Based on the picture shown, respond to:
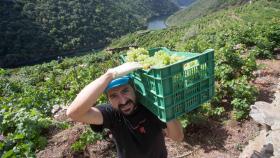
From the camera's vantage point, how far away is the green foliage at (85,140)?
5559 mm

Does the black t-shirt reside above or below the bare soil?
above

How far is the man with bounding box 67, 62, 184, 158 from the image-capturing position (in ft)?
9.21

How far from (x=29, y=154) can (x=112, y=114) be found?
1488 mm

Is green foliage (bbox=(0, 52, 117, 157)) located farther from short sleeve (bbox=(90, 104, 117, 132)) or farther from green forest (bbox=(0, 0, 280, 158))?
short sleeve (bbox=(90, 104, 117, 132))

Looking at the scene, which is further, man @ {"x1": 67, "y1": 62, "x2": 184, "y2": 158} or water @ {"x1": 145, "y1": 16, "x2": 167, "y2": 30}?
water @ {"x1": 145, "y1": 16, "x2": 167, "y2": 30}

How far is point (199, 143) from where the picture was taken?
5707 millimetres

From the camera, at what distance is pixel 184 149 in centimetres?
555

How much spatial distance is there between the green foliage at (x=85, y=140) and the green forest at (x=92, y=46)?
0.7 inches

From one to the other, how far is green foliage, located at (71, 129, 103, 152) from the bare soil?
0.30 feet

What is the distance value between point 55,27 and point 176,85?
9695 cm

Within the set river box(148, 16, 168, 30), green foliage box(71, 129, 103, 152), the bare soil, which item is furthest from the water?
green foliage box(71, 129, 103, 152)

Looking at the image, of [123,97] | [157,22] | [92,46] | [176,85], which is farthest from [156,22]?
[176,85]

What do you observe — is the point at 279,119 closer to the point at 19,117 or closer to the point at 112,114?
the point at 112,114

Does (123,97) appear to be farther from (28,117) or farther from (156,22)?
(156,22)
